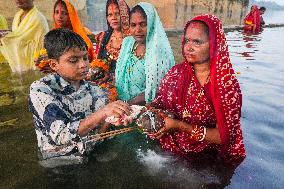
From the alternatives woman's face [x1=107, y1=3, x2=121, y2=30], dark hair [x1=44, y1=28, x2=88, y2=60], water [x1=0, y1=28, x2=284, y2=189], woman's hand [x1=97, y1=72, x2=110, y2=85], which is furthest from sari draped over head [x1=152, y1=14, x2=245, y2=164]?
woman's face [x1=107, y1=3, x2=121, y2=30]

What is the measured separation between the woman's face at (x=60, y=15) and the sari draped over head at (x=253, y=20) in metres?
16.7

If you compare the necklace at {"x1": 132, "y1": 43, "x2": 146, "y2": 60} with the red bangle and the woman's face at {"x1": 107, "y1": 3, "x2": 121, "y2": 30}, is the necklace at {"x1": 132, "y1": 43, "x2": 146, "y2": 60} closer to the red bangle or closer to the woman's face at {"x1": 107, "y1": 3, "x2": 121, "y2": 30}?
the woman's face at {"x1": 107, "y1": 3, "x2": 121, "y2": 30}

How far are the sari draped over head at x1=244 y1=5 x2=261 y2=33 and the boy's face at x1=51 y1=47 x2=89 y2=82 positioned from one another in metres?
18.7

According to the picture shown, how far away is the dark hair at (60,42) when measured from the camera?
9.50 feet

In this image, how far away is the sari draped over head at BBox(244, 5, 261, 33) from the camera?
62.9 feet

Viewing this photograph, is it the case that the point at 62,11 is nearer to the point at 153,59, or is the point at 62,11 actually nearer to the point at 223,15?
the point at 153,59

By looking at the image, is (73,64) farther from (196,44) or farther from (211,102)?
(211,102)

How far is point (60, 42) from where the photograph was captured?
289cm

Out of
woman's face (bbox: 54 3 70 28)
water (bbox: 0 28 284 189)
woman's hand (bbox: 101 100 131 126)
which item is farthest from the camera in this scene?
woman's face (bbox: 54 3 70 28)

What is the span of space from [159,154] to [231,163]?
0.87 metres

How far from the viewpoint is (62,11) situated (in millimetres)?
5496

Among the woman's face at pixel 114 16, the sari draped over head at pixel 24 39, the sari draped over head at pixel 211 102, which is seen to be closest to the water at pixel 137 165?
the sari draped over head at pixel 211 102

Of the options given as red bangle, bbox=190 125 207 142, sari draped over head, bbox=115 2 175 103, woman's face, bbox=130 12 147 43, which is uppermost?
woman's face, bbox=130 12 147 43

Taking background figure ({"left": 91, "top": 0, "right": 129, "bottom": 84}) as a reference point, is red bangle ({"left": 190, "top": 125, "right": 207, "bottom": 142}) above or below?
below
